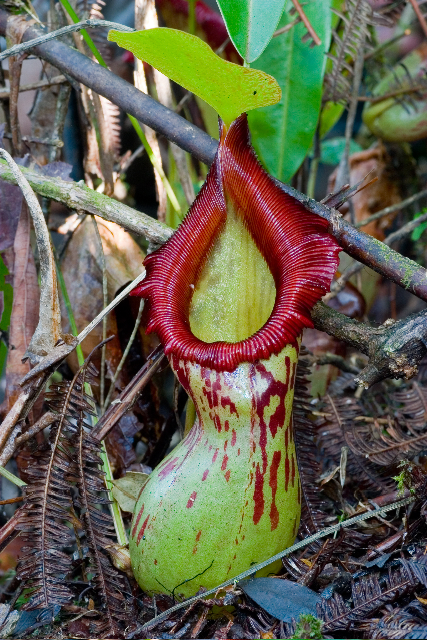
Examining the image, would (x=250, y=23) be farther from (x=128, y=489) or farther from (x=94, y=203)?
(x=128, y=489)

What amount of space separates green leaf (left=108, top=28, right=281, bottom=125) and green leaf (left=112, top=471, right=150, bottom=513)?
949 millimetres

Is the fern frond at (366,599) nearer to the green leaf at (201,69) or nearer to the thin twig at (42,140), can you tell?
the green leaf at (201,69)

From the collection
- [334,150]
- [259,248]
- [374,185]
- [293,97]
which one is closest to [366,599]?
[259,248]

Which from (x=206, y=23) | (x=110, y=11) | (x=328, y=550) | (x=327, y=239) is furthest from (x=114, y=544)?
(x=110, y=11)

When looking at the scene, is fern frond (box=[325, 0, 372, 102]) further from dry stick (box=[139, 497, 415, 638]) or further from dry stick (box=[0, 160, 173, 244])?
dry stick (box=[139, 497, 415, 638])

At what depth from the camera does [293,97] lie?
73.7 inches

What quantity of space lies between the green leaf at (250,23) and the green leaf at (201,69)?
0.43 feet

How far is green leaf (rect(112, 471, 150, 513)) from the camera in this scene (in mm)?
1479

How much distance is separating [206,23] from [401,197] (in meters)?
1.16

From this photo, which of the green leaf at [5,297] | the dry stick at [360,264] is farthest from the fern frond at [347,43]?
the green leaf at [5,297]

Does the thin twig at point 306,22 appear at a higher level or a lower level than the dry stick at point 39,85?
higher

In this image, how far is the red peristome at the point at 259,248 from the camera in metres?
1.17

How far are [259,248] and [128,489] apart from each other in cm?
72

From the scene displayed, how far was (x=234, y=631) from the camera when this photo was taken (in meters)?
1.15
